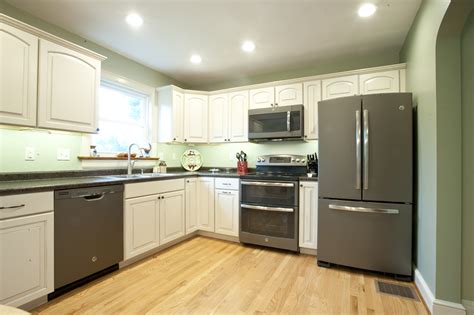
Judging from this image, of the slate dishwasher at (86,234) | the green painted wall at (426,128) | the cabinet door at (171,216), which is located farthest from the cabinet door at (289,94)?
the slate dishwasher at (86,234)

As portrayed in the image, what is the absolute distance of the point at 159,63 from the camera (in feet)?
10.9

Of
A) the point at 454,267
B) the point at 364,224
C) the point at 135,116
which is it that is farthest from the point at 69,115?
the point at 454,267

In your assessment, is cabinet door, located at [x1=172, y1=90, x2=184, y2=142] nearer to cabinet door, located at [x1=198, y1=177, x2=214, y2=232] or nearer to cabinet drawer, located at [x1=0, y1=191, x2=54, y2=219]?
cabinet door, located at [x1=198, y1=177, x2=214, y2=232]

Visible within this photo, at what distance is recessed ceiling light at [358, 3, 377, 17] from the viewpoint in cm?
205

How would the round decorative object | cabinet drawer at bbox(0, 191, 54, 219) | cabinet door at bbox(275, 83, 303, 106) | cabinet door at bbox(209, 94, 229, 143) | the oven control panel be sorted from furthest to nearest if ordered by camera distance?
the round decorative object, cabinet door at bbox(209, 94, 229, 143), the oven control panel, cabinet door at bbox(275, 83, 303, 106), cabinet drawer at bbox(0, 191, 54, 219)

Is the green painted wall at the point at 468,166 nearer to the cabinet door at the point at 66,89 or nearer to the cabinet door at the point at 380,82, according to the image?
the cabinet door at the point at 380,82

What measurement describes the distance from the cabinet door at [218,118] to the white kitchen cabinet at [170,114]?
1.52 ft

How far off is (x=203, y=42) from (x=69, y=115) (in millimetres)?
1617

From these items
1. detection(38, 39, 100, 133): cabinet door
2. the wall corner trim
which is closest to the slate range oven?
the wall corner trim

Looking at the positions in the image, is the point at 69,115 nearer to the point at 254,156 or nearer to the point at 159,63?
the point at 159,63

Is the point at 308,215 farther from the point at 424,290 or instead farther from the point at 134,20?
the point at 134,20

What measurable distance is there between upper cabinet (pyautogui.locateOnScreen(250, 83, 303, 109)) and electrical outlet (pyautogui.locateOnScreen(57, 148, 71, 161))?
234 cm

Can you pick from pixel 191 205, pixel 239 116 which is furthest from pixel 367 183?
pixel 191 205

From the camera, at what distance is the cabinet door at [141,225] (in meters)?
2.38
